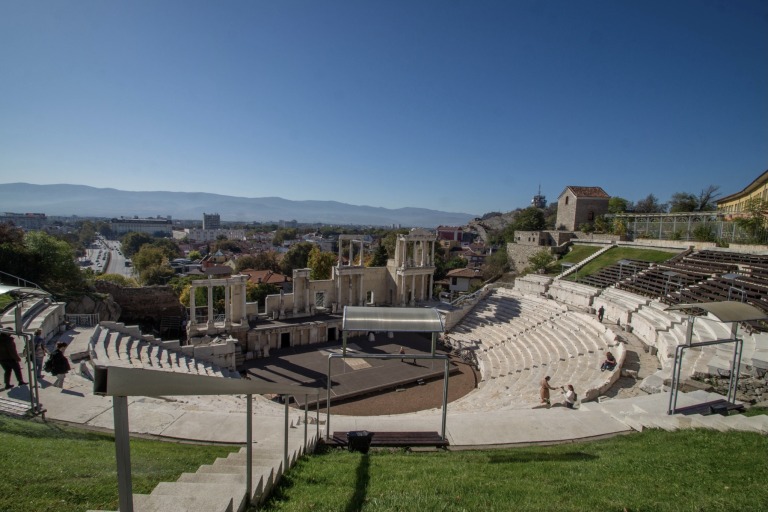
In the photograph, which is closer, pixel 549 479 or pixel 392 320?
pixel 549 479

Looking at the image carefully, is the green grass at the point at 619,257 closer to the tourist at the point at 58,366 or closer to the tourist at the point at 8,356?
the tourist at the point at 58,366

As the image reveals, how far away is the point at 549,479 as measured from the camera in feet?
18.4

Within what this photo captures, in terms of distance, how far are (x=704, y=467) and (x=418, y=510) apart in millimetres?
4736

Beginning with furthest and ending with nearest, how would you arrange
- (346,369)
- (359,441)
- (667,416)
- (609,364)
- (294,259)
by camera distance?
1. (294,259)
2. (346,369)
3. (609,364)
4. (667,416)
5. (359,441)

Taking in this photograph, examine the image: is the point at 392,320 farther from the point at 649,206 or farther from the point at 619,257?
the point at 649,206

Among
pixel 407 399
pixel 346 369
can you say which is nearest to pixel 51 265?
pixel 346 369

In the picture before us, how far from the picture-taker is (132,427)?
25.4ft

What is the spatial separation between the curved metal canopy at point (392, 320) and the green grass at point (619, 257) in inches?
1009

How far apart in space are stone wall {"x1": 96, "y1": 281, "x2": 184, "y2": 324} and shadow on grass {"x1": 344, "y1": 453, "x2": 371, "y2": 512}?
112 ft

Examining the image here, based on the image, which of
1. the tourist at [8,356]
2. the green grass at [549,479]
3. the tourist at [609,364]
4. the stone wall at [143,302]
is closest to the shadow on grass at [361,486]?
the green grass at [549,479]

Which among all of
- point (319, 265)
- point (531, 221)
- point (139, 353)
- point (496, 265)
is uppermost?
point (531, 221)

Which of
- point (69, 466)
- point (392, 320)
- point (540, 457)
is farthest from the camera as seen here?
point (392, 320)

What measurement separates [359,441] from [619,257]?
108ft

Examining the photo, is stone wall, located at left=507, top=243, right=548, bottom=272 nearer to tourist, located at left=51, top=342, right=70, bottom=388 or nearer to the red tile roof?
the red tile roof
